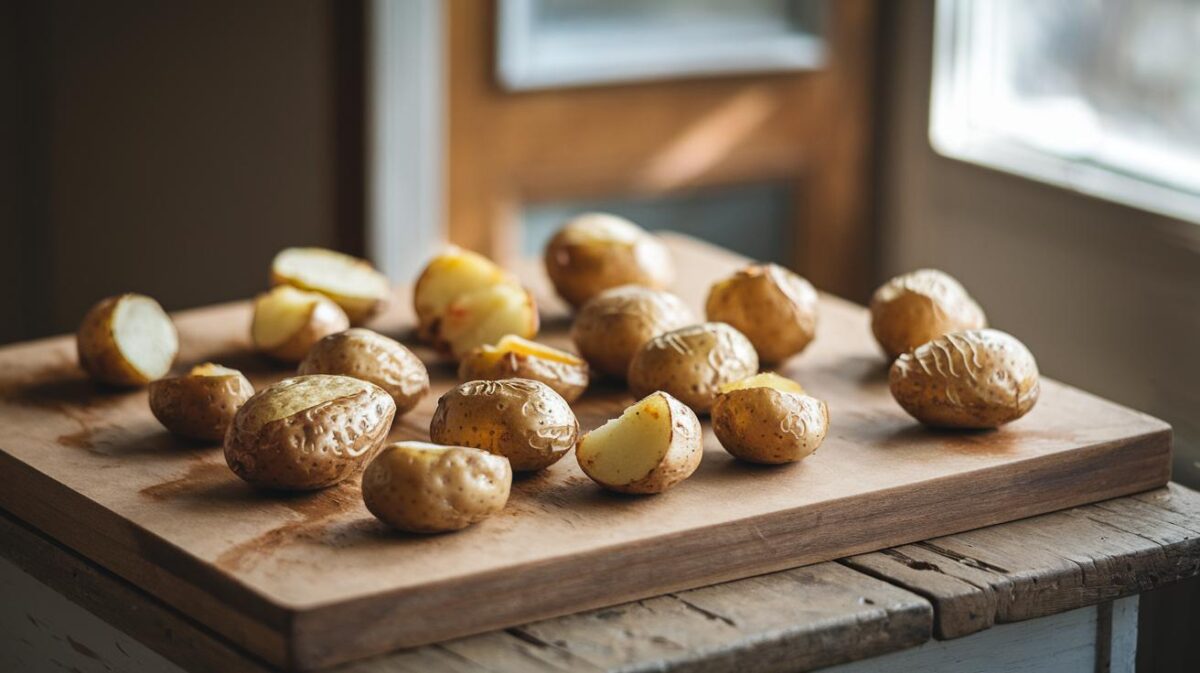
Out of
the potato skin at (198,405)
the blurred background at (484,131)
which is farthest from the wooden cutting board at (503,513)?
the blurred background at (484,131)

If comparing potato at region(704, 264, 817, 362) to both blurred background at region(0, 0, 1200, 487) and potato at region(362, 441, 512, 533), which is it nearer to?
potato at region(362, 441, 512, 533)

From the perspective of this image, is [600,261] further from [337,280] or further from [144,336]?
[144,336]

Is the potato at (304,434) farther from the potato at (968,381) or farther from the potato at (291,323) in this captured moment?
the potato at (968,381)

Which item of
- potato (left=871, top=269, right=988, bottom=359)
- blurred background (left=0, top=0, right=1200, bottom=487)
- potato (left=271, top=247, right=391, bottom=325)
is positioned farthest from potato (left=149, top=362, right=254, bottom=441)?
blurred background (left=0, top=0, right=1200, bottom=487)

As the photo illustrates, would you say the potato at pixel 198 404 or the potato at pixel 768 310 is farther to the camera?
the potato at pixel 768 310

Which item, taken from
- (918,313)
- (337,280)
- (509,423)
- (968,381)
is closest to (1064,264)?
(918,313)

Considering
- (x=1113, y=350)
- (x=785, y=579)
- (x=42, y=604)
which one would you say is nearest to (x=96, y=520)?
(x=42, y=604)

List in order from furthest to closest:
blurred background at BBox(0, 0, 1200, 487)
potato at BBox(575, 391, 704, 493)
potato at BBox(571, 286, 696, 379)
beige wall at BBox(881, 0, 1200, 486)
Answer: blurred background at BBox(0, 0, 1200, 487) → beige wall at BBox(881, 0, 1200, 486) → potato at BBox(571, 286, 696, 379) → potato at BBox(575, 391, 704, 493)
